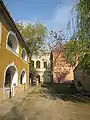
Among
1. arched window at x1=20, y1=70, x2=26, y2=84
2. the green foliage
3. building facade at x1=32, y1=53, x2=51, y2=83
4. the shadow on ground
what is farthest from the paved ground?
building facade at x1=32, y1=53, x2=51, y2=83

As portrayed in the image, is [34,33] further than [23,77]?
Yes

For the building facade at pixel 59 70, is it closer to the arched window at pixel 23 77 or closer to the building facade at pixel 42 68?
the building facade at pixel 42 68

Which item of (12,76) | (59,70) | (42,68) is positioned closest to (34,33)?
(59,70)

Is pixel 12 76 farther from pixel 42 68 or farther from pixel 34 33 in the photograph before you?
pixel 42 68

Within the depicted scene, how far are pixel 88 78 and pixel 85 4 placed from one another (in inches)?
502

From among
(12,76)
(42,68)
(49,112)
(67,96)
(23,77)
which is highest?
(42,68)

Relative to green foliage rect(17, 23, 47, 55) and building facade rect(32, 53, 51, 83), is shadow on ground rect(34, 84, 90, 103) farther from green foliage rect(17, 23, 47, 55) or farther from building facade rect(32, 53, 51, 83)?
building facade rect(32, 53, 51, 83)

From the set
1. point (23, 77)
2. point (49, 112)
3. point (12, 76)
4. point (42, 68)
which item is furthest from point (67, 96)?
point (42, 68)

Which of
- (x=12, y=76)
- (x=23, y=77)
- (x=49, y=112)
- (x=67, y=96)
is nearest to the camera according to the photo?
(x=49, y=112)

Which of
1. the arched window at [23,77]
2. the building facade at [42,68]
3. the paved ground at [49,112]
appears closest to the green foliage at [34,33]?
the building facade at [42,68]

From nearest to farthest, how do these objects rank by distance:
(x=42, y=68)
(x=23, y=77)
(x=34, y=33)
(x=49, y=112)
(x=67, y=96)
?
(x=49, y=112)
(x=67, y=96)
(x=23, y=77)
(x=34, y=33)
(x=42, y=68)

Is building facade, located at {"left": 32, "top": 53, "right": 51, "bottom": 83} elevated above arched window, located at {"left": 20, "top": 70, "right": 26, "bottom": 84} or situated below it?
above

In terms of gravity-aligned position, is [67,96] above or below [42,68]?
below

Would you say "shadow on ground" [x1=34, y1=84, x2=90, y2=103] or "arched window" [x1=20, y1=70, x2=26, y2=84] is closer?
"shadow on ground" [x1=34, y1=84, x2=90, y2=103]
